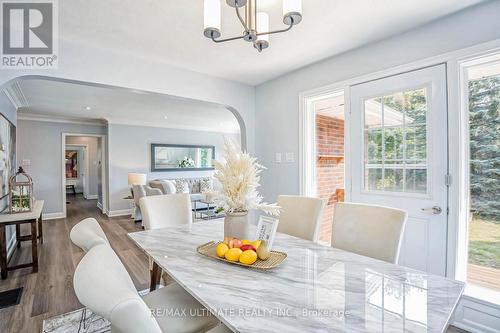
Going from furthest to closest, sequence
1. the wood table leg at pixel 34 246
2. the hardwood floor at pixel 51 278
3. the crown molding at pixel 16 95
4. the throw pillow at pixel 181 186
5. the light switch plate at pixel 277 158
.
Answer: the throw pillow at pixel 181 186 → the crown molding at pixel 16 95 → the light switch plate at pixel 277 158 → the wood table leg at pixel 34 246 → the hardwood floor at pixel 51 278

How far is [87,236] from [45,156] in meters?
6.16

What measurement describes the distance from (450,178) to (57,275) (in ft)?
13.0

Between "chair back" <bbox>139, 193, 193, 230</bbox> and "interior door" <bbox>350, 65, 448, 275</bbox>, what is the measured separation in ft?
5.30

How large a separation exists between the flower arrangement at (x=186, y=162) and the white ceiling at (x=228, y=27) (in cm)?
458

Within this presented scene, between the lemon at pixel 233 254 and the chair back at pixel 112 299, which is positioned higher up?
the chair back at pixel 112 299

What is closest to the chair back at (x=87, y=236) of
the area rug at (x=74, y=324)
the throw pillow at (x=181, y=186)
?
the area rug at (x=74, y=324)

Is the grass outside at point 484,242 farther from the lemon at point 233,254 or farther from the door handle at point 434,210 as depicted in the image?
the lemon at point 233,254

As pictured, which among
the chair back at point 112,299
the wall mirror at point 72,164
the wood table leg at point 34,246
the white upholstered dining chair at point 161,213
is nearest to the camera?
the chair back at point 112,299

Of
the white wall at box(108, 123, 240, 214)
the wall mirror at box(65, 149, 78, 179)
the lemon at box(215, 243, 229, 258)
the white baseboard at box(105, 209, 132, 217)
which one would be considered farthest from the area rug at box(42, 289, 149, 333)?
the wall mirror at box(65, 149, 78, 179)

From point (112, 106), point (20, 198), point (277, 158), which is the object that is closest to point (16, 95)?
point (112, 106)

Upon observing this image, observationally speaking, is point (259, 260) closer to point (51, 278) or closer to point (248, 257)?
point (248, 257)

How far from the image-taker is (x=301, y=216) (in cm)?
192

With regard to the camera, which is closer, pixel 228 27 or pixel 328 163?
pixel 228 27

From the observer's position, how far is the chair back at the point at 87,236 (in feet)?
3.45
